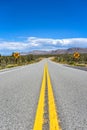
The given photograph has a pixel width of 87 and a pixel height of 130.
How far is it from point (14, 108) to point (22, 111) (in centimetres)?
41

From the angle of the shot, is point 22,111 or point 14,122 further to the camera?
point 22,111

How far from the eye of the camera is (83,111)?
17.7 ft

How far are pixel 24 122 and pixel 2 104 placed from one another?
2.03 meters

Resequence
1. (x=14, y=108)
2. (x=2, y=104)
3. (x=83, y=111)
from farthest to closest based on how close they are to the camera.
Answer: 1. (x=2, y=104)
2. (x=14, y=108)
3. (x=83, y=111)

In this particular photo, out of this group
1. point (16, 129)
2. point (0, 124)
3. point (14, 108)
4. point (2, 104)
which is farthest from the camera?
point (2, 104)

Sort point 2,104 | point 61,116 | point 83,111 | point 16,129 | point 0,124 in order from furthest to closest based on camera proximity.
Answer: point 2,104, point 83,111, point 61,116, point 0,124, point 16,129

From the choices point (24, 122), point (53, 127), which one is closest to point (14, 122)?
point (24, 122)

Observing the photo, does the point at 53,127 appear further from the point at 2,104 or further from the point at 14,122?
the point at 2,104

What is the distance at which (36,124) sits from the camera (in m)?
4.27

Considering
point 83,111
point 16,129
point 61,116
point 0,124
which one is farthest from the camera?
point 83,111

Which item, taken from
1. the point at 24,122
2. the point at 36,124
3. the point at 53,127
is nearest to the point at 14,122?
the point at 24,122

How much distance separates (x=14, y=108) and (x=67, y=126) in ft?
6.56

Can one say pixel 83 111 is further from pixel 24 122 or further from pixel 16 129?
pixel 16 129

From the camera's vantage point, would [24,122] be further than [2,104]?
No
